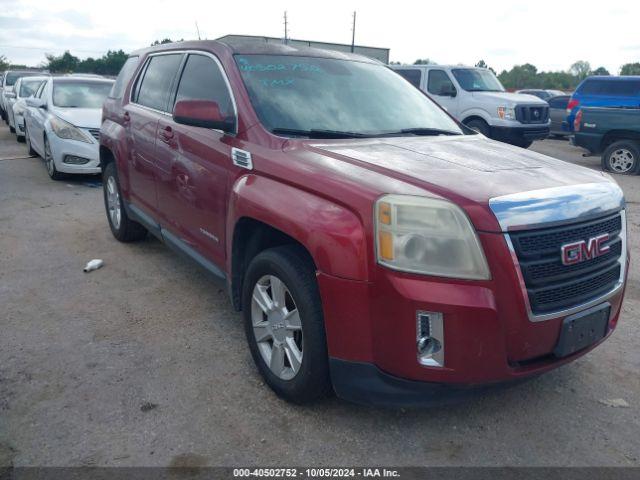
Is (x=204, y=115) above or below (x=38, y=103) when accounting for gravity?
above

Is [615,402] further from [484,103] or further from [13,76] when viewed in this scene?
[13,76]

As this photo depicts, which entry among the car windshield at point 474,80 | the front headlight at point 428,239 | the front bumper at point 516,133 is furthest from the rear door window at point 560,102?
the front headlight at point 428,239

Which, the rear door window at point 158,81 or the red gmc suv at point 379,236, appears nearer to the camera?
the red gmc suv at point 379,236

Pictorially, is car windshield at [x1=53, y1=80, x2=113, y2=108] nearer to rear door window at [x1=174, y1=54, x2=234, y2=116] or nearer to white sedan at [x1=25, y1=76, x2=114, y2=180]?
white sedan at [x1=25, y1=76, x2=114, y2=180]

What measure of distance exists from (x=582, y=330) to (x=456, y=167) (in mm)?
944

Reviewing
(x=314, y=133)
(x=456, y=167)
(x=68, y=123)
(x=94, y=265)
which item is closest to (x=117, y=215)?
(x=94, y=265)

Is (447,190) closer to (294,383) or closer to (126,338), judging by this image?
(294,383)

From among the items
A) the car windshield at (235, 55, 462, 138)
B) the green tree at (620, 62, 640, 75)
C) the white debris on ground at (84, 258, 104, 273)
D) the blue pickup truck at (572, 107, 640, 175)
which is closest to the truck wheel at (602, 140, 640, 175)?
the blue pickup truck at (572, 107, 640, 175)

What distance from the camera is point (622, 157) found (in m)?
11.2

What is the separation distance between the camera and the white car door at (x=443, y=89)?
12719 mm

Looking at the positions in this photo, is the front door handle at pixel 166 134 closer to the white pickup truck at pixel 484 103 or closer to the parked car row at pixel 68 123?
the parked car row at pixel 68 123

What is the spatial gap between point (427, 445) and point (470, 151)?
160 centimetres

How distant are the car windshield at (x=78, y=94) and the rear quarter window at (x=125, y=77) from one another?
4346 mm

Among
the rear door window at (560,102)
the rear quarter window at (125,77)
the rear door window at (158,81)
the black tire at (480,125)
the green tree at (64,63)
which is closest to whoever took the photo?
the rear door window at (158,81)
